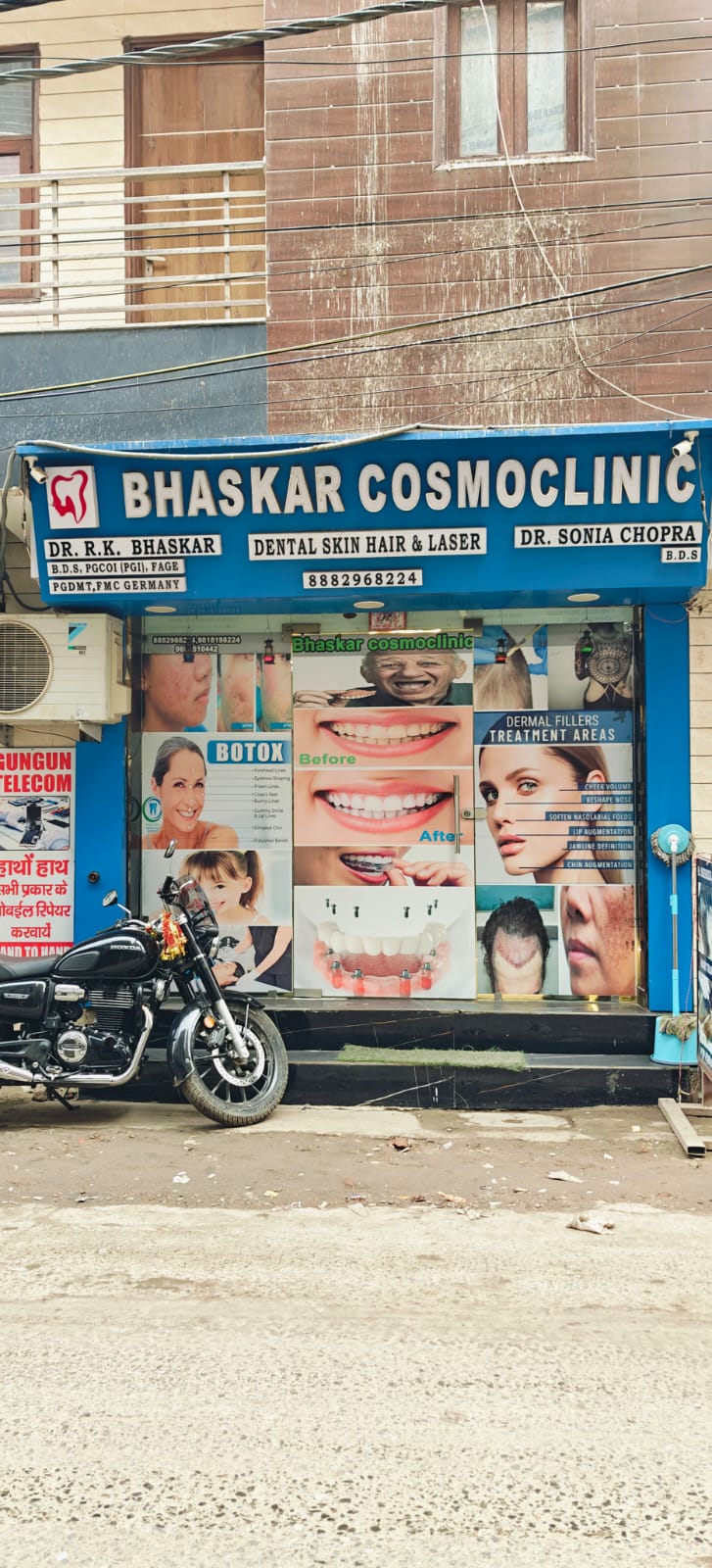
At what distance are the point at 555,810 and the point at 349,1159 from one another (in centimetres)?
319

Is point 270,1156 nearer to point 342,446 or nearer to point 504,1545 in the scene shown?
point 504,1545

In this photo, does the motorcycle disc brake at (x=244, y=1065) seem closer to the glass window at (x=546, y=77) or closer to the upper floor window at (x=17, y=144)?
the upper floor window at (x=17, y=144)

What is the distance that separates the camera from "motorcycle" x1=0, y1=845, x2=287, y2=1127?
7301mm

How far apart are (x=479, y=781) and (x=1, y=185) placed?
5408 millimetres

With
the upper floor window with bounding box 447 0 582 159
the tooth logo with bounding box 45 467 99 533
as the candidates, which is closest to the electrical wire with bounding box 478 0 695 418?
the upper floor window with bounding box 447 0 582 159

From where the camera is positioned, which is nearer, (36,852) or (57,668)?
(57,668)

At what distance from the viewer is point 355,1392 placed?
396 centimetres

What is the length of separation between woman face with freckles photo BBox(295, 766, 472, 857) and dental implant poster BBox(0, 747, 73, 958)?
5.93 ft

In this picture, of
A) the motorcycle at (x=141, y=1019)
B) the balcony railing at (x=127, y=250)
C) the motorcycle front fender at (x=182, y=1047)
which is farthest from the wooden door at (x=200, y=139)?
the motorcycle front fender at (x=182, y=1047)

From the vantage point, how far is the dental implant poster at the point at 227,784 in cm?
902

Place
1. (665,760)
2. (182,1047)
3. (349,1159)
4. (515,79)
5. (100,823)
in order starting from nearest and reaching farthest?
(349,1159)
(182,1047)
(515,79)
(665,760)
(100,823)

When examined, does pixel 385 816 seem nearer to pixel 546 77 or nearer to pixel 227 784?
pixel 227 784

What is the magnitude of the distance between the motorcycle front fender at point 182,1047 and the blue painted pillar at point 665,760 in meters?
3.25

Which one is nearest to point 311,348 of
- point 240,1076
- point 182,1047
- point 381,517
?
point 381,517
